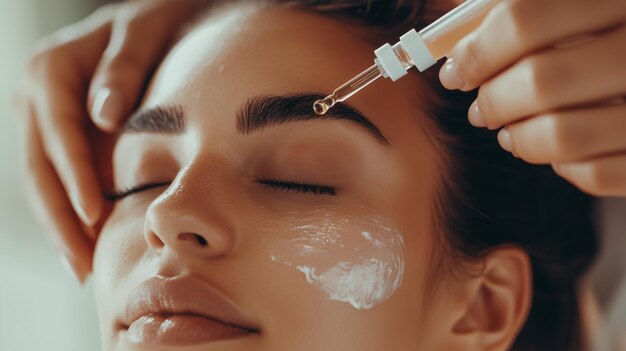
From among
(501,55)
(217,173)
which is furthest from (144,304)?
(501,55)

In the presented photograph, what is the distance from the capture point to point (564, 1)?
0.64 m

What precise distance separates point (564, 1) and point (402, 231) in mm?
350

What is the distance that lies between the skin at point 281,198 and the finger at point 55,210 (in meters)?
0.16

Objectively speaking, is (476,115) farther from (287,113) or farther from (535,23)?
(287,113)

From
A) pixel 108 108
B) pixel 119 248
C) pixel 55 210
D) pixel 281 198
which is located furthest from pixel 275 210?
pixel 55 210

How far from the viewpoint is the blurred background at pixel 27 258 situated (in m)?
1.80

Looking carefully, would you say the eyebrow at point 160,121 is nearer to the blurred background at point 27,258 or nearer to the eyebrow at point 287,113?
the eyebrow at point 287,113

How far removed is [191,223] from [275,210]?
0.11 metres

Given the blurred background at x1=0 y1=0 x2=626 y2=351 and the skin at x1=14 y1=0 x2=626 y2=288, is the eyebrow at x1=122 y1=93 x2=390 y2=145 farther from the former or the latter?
the blurred background at x1=0 y1=0 x2=626 y2=351

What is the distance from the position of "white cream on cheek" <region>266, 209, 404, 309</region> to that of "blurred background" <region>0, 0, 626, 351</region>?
1234 mm

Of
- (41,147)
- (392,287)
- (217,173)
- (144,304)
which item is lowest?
(392,287)

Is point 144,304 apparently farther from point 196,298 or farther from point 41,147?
point 41,147

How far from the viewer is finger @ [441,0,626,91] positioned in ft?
2.12

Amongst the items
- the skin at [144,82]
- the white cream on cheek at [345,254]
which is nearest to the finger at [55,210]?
the skin at [144,82]
